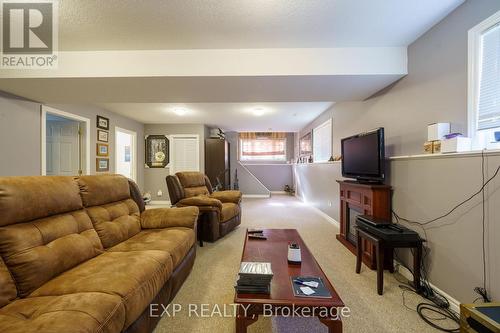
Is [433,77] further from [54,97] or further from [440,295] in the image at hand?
[54,97]

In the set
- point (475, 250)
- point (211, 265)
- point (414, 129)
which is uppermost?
point (414, 129)

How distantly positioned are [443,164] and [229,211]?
260cm

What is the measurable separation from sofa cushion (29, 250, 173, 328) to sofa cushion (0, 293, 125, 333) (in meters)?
0.05

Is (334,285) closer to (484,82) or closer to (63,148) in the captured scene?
(484,82)

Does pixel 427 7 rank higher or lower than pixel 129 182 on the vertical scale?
higher

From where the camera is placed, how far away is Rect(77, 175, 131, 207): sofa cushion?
1.76 meters

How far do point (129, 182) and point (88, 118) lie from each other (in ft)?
9.13

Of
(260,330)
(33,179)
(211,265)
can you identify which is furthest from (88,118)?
(260,330)

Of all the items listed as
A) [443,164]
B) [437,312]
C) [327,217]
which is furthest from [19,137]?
[327,217]

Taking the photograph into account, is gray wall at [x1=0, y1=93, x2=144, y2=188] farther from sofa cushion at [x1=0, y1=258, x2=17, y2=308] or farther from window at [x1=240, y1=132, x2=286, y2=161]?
window at [x1=240, y1=132, x2=286, y2=161]

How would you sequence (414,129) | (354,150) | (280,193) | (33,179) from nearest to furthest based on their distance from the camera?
(33,179), (414,129), (354,150), (280,193)

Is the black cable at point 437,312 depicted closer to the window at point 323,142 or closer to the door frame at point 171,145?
the window at point 323,142

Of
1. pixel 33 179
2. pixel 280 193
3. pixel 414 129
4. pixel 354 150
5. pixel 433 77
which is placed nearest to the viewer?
pixel 33 179

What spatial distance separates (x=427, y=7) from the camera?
1681 millimetres
